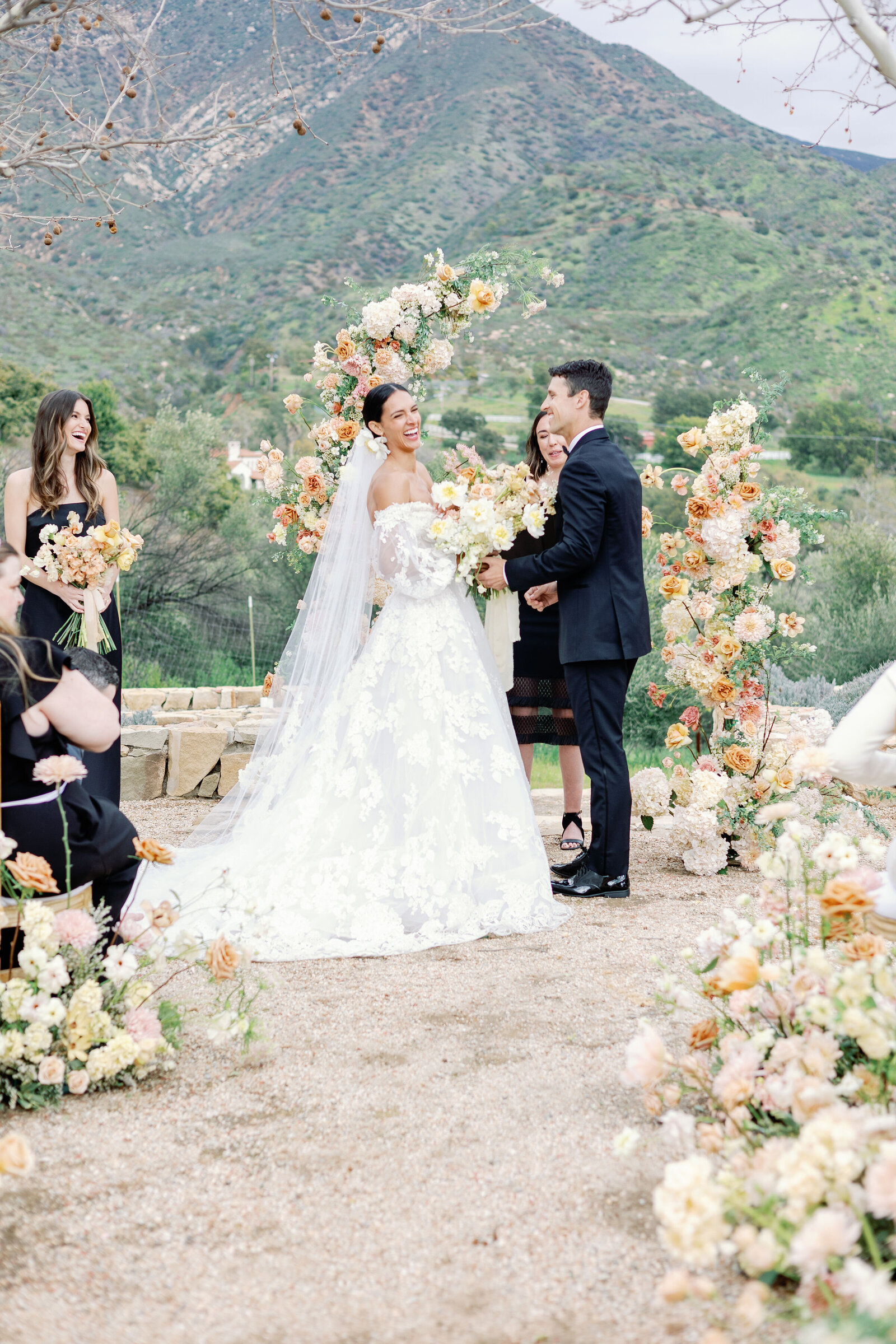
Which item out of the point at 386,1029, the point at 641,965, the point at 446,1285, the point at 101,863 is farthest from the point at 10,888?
the point at 641,965

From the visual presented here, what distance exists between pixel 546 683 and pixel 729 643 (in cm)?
90

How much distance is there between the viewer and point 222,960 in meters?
2.69

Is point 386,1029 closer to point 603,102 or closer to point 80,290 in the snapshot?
point 80,290

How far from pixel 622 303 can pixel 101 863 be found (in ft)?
→ 98.9

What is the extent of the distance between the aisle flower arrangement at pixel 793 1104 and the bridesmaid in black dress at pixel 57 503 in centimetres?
311

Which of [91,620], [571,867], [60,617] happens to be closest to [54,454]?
[60,617]

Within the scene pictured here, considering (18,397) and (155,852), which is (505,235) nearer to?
(18,397)

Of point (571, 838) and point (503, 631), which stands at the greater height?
point (503, 631)

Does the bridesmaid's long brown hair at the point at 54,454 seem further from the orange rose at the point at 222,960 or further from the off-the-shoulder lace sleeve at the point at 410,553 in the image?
the orange rose at the point at 222,960

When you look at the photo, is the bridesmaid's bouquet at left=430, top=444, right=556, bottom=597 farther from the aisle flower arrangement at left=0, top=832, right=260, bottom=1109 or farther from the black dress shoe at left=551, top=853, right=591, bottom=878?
the aisle flower arrangement at left=0, top=832, right=260, bottom=1109

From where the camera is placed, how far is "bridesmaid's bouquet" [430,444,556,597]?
430 cm

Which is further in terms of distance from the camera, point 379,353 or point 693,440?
point 379,353

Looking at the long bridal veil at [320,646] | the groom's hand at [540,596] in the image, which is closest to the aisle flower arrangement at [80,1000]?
the long bridal veil at [320,646]

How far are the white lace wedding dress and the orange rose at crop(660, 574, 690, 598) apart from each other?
861mm
